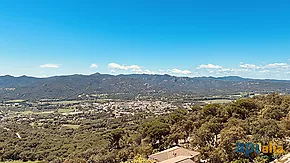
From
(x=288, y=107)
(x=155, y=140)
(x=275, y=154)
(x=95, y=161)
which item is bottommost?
(x=95, y=161)

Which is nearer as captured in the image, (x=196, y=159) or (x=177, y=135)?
(x=196, y=159)

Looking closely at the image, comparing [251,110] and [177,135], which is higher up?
[251,110]

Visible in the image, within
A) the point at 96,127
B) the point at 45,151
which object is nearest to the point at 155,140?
the point at 45,151

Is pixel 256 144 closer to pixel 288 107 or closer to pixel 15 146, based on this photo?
pixel 288 107

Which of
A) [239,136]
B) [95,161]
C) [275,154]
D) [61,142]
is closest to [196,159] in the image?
[239,136]

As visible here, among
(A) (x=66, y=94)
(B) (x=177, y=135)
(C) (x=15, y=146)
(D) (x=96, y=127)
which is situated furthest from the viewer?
(A) (x=66, y=94)

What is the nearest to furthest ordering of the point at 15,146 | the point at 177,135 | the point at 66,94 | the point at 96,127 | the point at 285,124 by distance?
the point at 285,124 → the point at 177,135 → the point at 15,146 → the point at 96,127 → the point at 66,94
